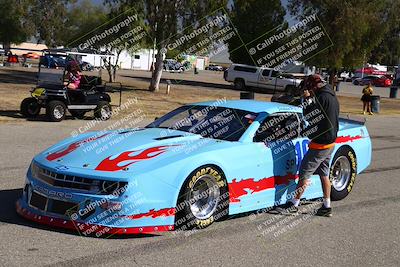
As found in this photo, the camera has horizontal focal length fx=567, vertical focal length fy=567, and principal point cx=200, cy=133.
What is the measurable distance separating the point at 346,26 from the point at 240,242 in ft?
113

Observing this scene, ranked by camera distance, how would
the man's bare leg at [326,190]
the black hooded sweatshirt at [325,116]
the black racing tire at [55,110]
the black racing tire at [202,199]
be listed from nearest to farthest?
1. the black racing tire at [202,199]
2. the black hooded sweatshirt at [325,116]
3. the man's bare leg at [326,190]
4. the black racing tire at [55,110]

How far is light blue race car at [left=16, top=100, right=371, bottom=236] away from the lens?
528 centimetres

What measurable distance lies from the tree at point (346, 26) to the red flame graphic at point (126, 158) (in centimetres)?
3398

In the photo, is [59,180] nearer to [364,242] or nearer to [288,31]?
[364,242]

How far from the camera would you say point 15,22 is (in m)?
76.2

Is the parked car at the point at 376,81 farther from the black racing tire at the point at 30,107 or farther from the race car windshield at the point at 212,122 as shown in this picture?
the race car windshield at the point at 212,122

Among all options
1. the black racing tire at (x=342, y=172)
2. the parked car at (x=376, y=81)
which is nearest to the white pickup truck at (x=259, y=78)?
the black racing tire at (x=342, y=172)

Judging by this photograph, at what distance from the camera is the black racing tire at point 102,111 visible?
55.2 feet

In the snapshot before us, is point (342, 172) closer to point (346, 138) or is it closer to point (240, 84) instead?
point (346, 138)

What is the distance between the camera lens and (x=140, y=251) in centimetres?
504

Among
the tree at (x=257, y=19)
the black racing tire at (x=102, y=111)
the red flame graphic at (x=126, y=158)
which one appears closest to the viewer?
the red flame graphic at (x=126, y=158)

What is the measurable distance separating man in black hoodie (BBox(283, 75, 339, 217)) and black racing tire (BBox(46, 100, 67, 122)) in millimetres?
10149

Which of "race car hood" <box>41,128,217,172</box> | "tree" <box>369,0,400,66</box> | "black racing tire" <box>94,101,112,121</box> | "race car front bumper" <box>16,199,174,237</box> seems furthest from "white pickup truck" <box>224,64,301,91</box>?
"tree" <box>369,0,400,66</box>

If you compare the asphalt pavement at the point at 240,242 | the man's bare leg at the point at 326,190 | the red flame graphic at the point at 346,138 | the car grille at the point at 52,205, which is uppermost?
the red flame graphic at the point at 346,138
